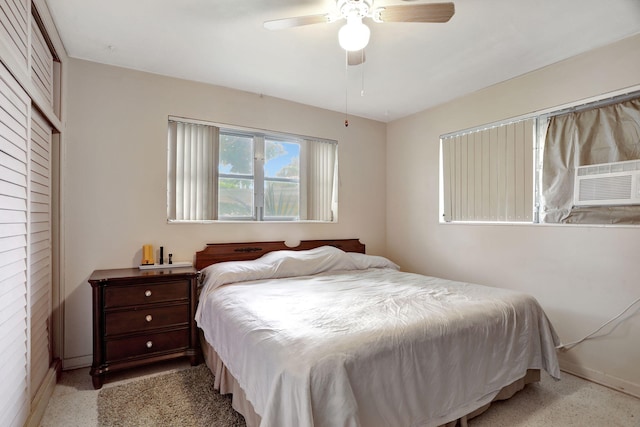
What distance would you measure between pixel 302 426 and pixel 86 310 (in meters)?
2.42

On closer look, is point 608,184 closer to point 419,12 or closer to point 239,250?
point 419,12

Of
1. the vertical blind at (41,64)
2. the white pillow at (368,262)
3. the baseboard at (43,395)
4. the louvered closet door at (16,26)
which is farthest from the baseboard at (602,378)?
the vertical blind at (41,64)

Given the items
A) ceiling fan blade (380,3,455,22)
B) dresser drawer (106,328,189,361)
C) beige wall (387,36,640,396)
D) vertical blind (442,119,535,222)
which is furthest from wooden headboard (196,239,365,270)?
ceiling fan blade (380,3,455,22)

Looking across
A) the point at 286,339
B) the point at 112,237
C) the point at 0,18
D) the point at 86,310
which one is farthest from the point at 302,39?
the point at 86,310

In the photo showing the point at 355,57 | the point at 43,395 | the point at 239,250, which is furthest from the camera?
the point at 239,250

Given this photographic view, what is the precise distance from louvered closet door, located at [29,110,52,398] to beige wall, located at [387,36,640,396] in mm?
3583

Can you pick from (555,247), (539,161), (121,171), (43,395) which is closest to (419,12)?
(539,161)

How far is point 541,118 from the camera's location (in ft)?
9.42

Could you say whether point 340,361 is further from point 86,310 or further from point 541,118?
point 541,118

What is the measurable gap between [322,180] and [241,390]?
2579 millimetres

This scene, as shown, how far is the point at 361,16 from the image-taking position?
1881 mm

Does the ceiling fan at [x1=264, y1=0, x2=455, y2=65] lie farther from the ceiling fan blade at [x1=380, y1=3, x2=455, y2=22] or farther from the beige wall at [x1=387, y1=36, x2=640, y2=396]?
the beige wall at [x1=387, y1=36, x2=640, y2=396]

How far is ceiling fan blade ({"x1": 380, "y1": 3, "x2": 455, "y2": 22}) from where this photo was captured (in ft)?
5.37

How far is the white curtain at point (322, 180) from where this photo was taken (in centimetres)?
384
